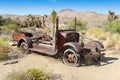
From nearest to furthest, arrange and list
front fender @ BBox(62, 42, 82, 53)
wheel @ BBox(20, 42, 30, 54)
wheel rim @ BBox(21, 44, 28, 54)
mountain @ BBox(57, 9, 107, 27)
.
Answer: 1. front fender @ BBox(62, 42, 82, 53)
2. wheel @ BBox(20, 42, 30, 54)
3. wheel rim @ BBox(21, 44, 28, 54)
4. mountain @ BBox(57, 9, 107, 27)

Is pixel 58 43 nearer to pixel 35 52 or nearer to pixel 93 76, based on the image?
pixel 35 52

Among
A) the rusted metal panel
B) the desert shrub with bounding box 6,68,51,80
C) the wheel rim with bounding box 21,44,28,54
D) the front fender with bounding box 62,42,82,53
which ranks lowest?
the desert shrub with bounding box 6,68,51,80

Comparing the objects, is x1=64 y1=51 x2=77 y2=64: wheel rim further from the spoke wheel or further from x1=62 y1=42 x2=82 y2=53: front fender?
x1=62 y1=42 x2=82 y2=53: front fender

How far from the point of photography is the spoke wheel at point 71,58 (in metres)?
10.6

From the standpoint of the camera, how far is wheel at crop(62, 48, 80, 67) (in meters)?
10.6

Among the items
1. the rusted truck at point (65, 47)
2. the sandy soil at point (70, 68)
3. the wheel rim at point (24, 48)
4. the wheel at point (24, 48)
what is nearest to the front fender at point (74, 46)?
the rusted truck at point (65, 47)

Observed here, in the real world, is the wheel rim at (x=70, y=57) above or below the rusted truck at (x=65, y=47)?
below

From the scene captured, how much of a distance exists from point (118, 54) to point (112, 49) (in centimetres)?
137

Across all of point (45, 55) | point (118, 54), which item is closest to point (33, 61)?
point (45, 55)

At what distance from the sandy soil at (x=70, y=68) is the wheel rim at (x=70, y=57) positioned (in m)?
0.33

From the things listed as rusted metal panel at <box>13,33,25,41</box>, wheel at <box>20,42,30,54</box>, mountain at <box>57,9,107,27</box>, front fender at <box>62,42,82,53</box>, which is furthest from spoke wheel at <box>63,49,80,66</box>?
mountain at <box>57,9,107,27</box>

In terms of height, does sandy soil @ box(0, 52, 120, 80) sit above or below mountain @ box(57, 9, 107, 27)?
below

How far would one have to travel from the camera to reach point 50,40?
12.7 m

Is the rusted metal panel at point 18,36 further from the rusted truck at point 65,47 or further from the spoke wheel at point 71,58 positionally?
the spoke wheel at point 71,58
